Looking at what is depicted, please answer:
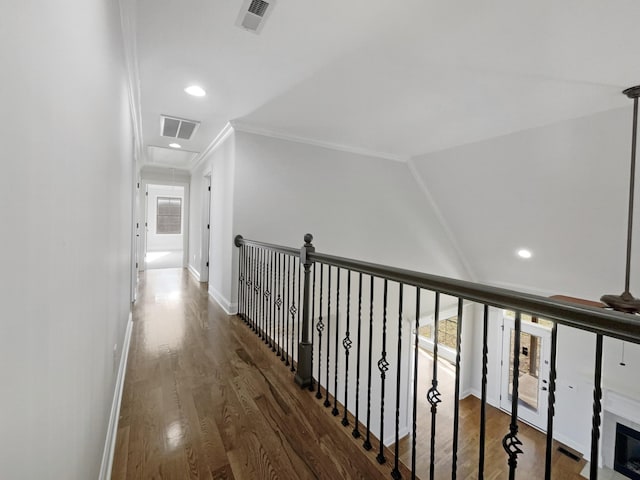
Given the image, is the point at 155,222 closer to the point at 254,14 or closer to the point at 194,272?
the point at 194,272

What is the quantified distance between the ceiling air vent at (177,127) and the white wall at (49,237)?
2.90m

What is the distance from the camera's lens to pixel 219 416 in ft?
5.82

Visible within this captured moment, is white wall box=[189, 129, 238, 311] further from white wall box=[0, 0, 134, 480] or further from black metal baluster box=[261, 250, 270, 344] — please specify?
white wall box=[0, 0, 134, 480]

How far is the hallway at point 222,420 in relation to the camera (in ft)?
4.67

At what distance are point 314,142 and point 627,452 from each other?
7.56m

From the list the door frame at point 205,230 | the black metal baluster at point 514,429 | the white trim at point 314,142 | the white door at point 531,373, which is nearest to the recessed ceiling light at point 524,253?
the white door at point 531,373

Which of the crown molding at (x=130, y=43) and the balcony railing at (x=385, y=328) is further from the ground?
the crown molding at (x=130, y=43)

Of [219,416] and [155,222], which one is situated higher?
[155,222]

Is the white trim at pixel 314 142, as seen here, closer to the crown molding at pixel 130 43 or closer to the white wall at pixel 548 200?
the white wall at pixel 548 200

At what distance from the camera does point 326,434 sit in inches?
64.9

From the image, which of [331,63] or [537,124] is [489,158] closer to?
[537,124]

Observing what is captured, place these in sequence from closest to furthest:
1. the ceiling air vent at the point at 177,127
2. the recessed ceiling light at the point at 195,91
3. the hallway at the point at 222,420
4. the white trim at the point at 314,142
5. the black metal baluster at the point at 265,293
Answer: the hallway at the point at 222,420
the recessed ceiling light at the point at 195,91
the black metal baluster at the point at 265,293
the ceiling air vent at the point at 177,127
the white trim at the point at 314,142

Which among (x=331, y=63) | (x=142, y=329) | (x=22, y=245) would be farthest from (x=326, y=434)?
(x=331, y=63)

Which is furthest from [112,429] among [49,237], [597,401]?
[597,401]
